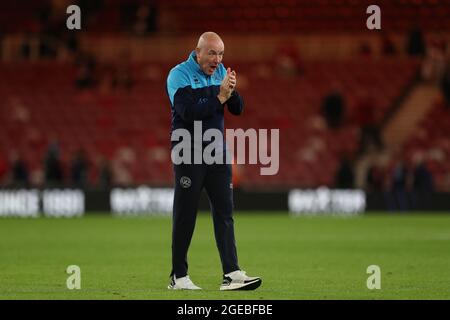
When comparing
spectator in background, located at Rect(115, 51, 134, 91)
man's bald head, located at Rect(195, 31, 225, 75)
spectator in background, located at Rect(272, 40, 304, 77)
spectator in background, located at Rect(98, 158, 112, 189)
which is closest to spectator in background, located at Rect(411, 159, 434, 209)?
spectator in background, located at Rect(272, 40, 304, 77)

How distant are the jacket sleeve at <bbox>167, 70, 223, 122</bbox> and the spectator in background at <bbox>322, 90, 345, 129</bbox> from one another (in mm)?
21673

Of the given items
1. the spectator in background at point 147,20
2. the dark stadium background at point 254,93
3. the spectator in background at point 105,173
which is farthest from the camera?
the spectator in background at point 147,20

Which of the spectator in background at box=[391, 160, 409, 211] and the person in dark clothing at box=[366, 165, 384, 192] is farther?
the person in dark clothing at box=[366, 165, 384, 192]

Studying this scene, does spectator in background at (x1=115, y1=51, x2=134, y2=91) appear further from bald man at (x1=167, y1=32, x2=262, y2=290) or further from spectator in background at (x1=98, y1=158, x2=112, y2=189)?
bald man at (x1=167, y1=32, x2=262, y2=290)

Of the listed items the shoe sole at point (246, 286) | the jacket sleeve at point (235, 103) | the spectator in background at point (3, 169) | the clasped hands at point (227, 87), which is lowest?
the spectator in background at point (3, 169)

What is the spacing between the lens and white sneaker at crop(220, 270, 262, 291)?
34.9 ft

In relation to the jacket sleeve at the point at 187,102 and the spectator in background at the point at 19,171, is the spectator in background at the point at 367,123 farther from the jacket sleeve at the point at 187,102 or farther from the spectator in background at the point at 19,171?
the jacket sleeve at the point at 187,102

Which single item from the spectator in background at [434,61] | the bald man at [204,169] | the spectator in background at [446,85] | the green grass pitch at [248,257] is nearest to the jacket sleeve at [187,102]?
the bald man at [204,169]

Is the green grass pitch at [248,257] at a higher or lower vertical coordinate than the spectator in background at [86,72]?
lower

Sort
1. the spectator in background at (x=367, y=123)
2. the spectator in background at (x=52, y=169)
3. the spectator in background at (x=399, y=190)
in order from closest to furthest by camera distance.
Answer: the spectator in background at (x=399, y=190), the spectator in background at (x=52, y=169), the spectator in background at (x=367, y=123)

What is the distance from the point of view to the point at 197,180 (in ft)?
35.0

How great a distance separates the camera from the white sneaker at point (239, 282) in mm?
10625

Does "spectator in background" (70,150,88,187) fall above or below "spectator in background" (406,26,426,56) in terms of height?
below

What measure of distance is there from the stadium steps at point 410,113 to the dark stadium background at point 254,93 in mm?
44
